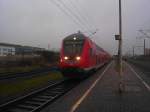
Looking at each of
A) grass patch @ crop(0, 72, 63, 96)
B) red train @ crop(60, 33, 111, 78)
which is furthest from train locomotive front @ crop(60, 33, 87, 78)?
grass patch @ crop(0, 72, 63, 96)

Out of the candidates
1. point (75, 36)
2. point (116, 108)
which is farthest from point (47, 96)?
point (75, 36)

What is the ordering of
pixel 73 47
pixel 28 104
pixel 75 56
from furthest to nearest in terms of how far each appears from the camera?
1. pixel 73 47
2. pixel 75 56
3. pixel 28 104

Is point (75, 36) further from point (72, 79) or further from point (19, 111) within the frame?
point (19, 111)

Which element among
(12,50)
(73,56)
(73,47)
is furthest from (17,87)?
(12,50)

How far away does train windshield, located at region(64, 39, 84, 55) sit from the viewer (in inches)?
809

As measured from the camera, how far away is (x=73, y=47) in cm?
2081

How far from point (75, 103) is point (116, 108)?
1.88 meters

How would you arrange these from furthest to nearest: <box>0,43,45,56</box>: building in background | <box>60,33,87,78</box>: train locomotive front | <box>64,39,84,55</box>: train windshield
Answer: <box>0,43,45,56</box>: building in background → <box>64,39,84,55</box>: train windshield → <box>60,33,87,78</box>: train locomotive front

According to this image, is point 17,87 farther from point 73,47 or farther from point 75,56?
point 73,47

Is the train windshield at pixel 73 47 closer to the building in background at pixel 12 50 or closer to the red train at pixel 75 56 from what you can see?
the red train at pixel 75 56

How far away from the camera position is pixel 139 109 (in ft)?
32.9

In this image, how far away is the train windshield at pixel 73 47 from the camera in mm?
20547

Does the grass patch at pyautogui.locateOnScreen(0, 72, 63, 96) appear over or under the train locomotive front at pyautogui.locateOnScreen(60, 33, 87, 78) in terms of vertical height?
under

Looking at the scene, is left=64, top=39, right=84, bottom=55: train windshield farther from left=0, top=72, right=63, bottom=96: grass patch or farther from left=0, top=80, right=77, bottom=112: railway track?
left=0, top=80, right=77, bottom=112: railway track
